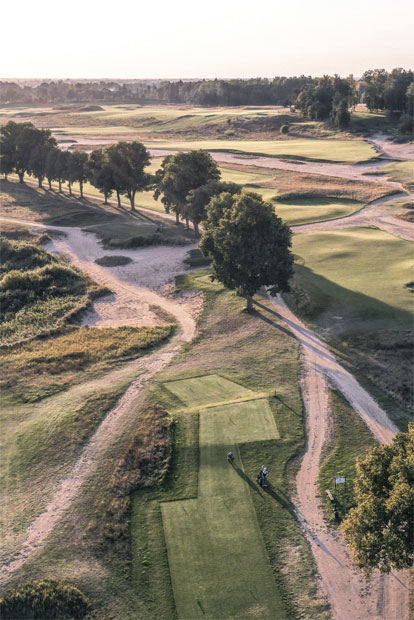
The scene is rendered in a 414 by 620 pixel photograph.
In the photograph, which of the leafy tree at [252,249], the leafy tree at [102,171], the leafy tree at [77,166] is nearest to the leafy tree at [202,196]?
the leafy tree at [252,249]

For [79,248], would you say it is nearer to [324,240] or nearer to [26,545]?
[324,240]

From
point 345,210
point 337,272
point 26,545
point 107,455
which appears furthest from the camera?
point 345,210

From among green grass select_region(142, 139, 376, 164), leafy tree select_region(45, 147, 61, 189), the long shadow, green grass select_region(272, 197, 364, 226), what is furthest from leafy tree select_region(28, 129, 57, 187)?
A: the long shadow

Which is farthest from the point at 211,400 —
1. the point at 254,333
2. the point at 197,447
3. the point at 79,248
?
the point at 79,248

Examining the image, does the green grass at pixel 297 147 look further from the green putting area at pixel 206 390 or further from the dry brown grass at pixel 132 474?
the dry brown grass at pixel 132 474

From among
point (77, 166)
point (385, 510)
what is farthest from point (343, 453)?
point (77, 166)
